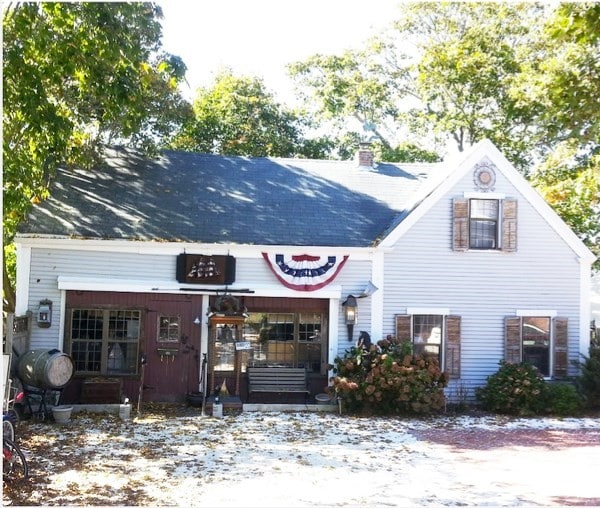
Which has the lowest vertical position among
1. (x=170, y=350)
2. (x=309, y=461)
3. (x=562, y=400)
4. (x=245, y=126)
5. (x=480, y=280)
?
(x=309, y=461)

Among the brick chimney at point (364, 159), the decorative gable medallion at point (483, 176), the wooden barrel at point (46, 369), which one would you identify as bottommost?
the wooden barrel at point (46, 369)

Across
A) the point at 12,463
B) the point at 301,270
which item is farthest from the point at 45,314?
the point at 12,463

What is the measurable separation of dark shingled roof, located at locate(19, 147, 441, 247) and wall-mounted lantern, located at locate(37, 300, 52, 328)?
1540 millimetres

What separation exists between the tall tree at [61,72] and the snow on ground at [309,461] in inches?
223

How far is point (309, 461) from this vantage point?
9.84 meters

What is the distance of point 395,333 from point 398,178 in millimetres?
5206

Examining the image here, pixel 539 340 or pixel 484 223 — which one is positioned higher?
pixel 484 223

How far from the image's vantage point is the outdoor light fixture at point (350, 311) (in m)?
14.8

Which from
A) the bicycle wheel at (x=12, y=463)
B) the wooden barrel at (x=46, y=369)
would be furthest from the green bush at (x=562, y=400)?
the bicycle wheel at (x=12, y=463)

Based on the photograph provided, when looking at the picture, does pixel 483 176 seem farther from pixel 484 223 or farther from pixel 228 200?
pixel 228 200

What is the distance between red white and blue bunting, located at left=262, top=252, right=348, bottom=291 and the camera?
1487 centimetres

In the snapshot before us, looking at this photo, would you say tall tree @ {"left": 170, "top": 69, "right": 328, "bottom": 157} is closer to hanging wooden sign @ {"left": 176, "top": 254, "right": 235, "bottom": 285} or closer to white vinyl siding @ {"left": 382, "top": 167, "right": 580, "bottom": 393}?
hanging wooden sign @ {"left": 176, "top": 254, "right": 235, "bottom": 285}

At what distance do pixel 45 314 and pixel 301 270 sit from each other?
18.8ft

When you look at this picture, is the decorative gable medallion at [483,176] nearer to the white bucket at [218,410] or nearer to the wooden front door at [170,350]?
the wooden front door at [170,350]
